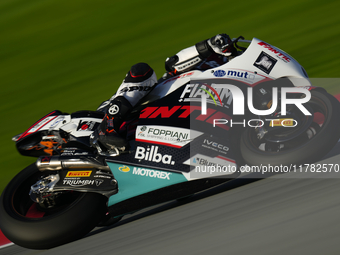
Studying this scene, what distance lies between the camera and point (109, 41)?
9172 mm

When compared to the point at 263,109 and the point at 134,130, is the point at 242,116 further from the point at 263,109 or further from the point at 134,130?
the point at 134,130

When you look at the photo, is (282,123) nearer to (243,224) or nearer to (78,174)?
(243,224)

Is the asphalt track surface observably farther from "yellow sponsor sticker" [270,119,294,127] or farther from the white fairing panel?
the white fairing panel

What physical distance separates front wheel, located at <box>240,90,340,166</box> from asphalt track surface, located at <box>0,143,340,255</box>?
6.2 inches

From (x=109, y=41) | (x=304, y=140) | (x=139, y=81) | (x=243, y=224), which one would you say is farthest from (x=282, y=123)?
(x=109, y=41)

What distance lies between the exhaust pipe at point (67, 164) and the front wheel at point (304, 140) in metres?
1.30

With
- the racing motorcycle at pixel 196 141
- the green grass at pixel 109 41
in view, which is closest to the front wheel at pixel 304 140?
the racing motorcycle at pixel 196 141

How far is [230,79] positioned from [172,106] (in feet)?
1.77

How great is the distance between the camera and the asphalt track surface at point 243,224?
7.55 ft

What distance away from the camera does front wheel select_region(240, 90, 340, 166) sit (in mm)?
3164

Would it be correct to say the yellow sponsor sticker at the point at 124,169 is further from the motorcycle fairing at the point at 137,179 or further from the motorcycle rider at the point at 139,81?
the motorcycle rider at the point at 139,81

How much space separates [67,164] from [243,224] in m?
1.85

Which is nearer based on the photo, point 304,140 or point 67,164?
point 304,140

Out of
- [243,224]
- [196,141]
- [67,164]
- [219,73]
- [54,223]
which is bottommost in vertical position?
[54,223]
